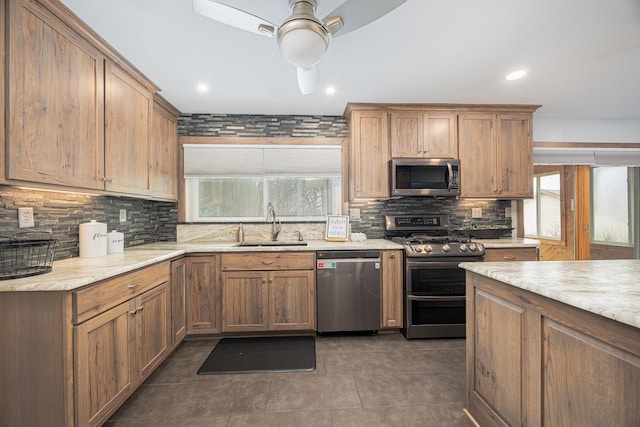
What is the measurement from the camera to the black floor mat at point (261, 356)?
221cm

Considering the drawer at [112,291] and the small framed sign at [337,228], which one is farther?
the small framed sign at [337,228]

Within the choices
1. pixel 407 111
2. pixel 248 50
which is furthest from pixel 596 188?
pixel 248 50

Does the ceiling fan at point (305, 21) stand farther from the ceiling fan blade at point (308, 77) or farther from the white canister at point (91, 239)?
the white canister at point (91, 239)

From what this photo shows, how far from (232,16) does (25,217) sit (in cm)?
171

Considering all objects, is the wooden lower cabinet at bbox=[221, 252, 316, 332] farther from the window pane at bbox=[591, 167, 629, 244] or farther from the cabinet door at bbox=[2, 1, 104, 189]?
the window pane at bbox=[591, 167, 629, 244]

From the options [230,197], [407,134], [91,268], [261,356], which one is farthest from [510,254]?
[91,268]

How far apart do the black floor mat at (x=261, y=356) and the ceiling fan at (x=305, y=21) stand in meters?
2.14

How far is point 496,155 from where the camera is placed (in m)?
3.17

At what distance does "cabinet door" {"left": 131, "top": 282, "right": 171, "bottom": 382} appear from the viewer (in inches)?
73.5

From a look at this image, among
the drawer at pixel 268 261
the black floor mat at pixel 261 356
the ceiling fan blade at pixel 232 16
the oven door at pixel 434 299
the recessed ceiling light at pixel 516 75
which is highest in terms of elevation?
the recessed ceiling light at pixel 516 75

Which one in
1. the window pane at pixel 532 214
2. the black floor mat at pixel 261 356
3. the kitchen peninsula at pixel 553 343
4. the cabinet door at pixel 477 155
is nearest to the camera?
the kitchen peninsula at pixel 553 343

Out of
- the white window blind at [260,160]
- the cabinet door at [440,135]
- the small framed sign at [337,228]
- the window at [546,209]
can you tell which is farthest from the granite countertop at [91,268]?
the window at [546,209]

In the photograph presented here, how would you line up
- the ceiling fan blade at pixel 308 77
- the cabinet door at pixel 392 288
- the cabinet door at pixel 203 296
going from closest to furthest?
the ceiling fan blade at pixel 308 77, the cabinet door at pixel 203 296, the cabinet door at pixel 392 288

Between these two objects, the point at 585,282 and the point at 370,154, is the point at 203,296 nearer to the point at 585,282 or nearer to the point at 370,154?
the point at 370,154
